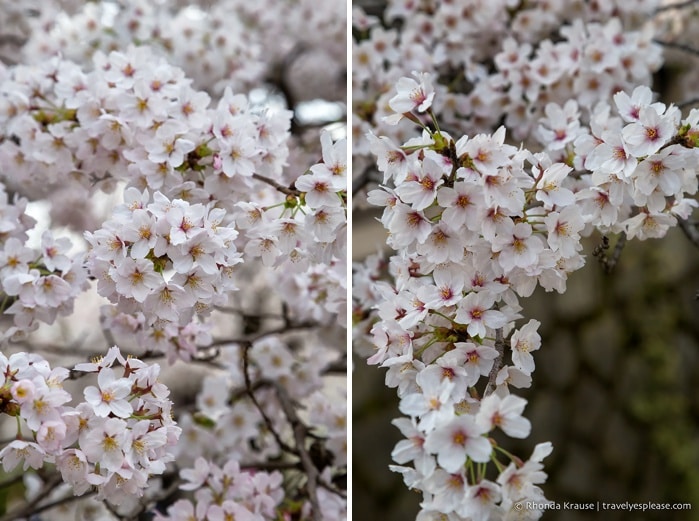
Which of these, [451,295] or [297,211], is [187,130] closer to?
[297,211]

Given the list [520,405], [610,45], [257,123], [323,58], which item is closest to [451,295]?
[520,405]

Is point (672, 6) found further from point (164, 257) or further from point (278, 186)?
point (164, 257)

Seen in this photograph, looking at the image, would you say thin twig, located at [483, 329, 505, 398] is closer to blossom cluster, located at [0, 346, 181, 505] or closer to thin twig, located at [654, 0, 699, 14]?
blossom cluster, located at [0, 346, 181, 505]

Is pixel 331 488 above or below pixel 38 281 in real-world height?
below

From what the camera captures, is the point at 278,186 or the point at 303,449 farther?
the point at 303,449

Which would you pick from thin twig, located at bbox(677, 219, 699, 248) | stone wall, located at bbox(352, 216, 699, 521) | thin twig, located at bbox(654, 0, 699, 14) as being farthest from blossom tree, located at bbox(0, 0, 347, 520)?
thin twig, located at bbox(654, 0, 699, 14)

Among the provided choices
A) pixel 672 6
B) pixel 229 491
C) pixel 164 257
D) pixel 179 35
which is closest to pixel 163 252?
pixel 164 257

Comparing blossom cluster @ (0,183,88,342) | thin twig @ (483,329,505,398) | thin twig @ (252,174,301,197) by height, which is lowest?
blossom cluster @ (0,183,88,342)
